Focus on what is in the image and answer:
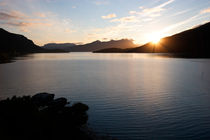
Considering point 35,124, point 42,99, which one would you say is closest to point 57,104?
point 42,99

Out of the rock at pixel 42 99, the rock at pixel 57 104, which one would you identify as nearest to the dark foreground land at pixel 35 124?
the rock at pixel 57 104

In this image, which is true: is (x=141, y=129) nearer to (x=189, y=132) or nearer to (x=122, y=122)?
(x=122, y=122)

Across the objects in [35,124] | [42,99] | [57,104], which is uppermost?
[35,124]

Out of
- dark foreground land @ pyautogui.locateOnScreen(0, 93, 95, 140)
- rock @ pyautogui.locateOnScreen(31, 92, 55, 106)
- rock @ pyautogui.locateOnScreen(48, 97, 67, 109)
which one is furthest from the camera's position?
rock @ pyautogui.locateOnScreen(31, 92, 55, 106)

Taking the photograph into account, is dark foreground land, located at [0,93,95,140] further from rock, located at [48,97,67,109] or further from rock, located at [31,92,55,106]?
rock, located at [31,92,55,106]

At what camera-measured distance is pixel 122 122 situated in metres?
15.4

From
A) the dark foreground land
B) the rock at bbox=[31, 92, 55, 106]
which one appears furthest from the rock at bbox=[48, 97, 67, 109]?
the dark foreground land

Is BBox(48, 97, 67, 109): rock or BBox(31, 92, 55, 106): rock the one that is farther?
BBox(31, 92, 55, 106): rock

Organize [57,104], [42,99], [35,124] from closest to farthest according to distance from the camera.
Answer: [35,124] → [57,104] → [42,99]

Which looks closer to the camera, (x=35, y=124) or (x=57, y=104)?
(x=35, y=124)

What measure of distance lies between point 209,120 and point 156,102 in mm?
7403

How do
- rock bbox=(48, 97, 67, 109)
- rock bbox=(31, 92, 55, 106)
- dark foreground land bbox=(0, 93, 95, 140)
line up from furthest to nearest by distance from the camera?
rock bbox=(31, 92, 55, 106)
rock bbox=(48, 97, 67, 109)
dark foreground land bbox=(0, 93, 95, 140)

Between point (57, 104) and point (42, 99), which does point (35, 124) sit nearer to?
point (57, 104)

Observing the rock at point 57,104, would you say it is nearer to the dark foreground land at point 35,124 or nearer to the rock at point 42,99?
the rock at point 42,99
